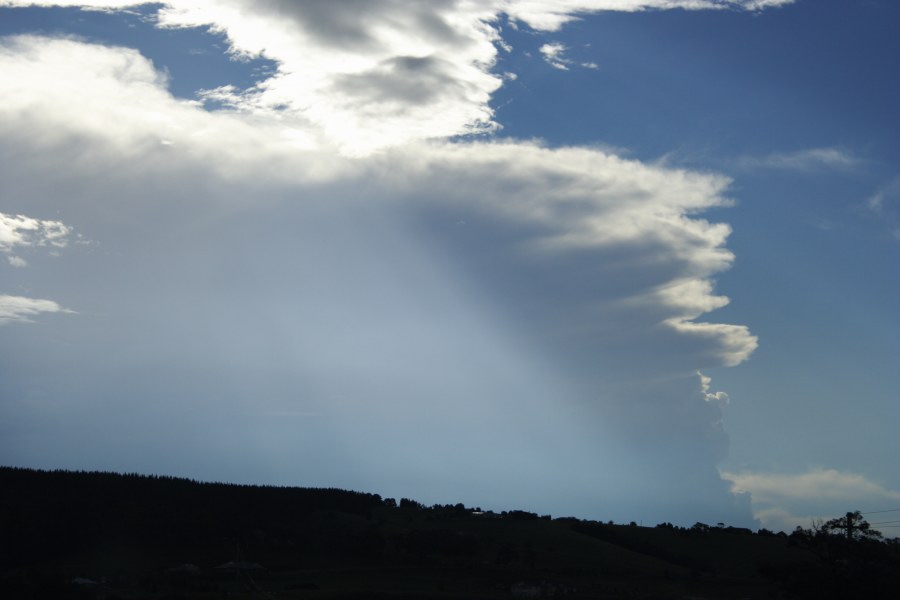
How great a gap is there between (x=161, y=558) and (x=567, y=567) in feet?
162

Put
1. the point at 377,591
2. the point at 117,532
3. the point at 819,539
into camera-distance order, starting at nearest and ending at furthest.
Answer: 1. the point at 819,539
2. the point at 377,591
3. the point at 117,532

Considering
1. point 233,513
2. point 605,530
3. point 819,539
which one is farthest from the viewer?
point 605,530

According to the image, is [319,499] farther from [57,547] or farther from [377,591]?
[377,591]

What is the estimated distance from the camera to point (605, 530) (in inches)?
6014

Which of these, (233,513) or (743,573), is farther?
(233,513)

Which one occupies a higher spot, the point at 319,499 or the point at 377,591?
the point at 319,499

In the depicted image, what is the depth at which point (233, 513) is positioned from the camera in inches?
5349

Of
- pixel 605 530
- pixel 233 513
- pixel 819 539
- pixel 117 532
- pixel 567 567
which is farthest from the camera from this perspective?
pixel 605 530

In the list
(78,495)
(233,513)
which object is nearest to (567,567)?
(233,513)

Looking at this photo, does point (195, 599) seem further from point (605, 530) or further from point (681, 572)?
point (605, 530)

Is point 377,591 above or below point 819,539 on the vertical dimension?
below

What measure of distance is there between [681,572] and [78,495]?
8579 centimetres

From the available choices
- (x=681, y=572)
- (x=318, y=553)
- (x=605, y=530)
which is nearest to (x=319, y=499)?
(x=318, y=553)

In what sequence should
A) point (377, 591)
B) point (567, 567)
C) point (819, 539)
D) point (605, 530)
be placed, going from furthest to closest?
1. point (605, 530)
2. point (567, 567)
3. point (377, 591)
4. point (819, 539)
